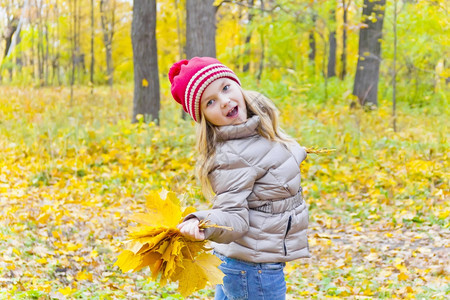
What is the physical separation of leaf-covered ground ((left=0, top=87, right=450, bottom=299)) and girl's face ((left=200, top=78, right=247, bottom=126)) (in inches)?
18.9

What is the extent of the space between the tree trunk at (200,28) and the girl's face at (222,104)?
22.1ft

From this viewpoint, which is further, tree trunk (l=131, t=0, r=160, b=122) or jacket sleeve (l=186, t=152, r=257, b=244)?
tree trunk (l=131, t=0, r=160, b=122)

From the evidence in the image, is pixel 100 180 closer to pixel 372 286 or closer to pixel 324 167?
pixel 324 167

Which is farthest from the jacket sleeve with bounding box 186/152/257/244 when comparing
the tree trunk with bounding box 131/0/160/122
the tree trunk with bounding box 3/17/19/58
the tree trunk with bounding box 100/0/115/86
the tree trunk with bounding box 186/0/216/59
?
the tree trunk with bounding box 100/0/115/86

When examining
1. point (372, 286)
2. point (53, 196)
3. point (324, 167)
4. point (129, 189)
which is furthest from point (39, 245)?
point (324, 167)

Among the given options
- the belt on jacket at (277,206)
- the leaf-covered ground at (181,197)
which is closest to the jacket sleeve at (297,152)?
the belt on jacket at (277,206)

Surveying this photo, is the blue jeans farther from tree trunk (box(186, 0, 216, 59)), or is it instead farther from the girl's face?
tree trunk (box(186, 0, 216, 59))

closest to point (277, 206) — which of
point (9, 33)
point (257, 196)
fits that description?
point (257, 196)

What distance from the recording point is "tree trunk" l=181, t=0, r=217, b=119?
28.7ft

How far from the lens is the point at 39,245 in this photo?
4719 mm

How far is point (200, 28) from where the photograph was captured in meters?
8.84

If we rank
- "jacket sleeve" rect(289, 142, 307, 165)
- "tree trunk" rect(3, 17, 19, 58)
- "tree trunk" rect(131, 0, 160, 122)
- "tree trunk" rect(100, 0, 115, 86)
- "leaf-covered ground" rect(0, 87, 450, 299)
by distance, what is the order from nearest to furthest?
1. "jacket sleeve" rect(289, 142, 307, 165)
2. "tree trunk" rect(3, 17, 19, 58)
3. "leaf-covered ground" rect(0, 87, 450, 299)
4. "tree trunk" rect(131, 0, 160, 122)
5. "tree trunk" rect(100, 0, 115, 86)

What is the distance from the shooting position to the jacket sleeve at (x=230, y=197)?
200cm

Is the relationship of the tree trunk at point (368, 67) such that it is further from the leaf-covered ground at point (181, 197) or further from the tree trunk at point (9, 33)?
the tree trunk at point (9, 33)
